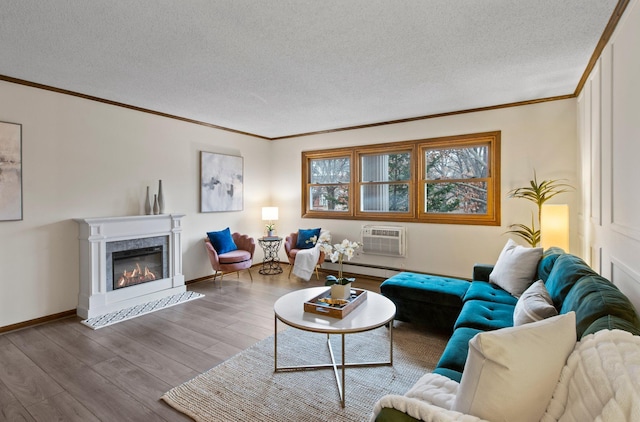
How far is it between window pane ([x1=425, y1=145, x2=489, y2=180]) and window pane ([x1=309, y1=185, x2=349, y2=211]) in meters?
1.55

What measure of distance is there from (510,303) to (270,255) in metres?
4.13

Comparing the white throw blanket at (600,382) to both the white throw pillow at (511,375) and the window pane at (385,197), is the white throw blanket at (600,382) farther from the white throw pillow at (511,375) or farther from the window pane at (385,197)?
the window pane at (385,197)

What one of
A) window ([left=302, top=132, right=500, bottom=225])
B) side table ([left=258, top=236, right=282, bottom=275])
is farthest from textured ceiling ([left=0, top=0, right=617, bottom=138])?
side table ([left=258, top=236, right=282, bottom=275])

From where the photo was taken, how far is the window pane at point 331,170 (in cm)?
596

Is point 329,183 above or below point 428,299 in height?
above

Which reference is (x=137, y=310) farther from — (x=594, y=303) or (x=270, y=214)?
(x=594, y=303)

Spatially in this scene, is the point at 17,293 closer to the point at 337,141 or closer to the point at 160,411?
the point at 160,411

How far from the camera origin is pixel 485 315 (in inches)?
97.0

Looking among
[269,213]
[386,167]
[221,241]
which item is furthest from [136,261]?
[386,167]

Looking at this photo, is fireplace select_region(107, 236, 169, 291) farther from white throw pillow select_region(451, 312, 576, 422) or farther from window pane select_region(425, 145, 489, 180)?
white throw pillow select_region(451, 312, 576, 422)

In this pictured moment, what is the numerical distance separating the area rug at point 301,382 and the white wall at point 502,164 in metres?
1.94

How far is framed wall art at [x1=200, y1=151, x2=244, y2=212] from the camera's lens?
Result: 5328 mm

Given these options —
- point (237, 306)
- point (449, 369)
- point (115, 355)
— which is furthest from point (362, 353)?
point (115, 355)

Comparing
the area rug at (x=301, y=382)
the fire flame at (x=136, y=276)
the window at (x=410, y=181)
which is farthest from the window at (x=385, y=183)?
the fire flame at (x=136, y=276)
